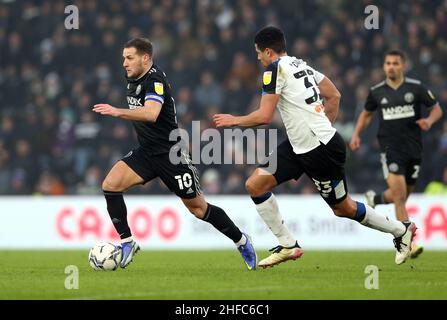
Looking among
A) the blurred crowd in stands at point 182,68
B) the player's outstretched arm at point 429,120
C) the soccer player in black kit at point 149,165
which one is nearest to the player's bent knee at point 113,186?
the soccer player in black kit at point 149,165

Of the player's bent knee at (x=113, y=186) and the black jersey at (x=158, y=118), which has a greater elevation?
the black jersey at (x=158, y=118)

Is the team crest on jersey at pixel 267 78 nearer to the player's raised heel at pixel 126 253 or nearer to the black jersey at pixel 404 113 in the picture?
the player's raised heel at pixel 126 253

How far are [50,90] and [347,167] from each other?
6234 mm

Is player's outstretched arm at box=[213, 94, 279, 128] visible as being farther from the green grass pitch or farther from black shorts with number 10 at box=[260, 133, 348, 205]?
the green grass pitch

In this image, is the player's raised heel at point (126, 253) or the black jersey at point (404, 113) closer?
the player's raised heel at point (126, 253)

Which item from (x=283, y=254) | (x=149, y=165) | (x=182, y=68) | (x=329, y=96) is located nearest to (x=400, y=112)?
(x=329, y=96)

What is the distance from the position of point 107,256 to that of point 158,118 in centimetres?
140

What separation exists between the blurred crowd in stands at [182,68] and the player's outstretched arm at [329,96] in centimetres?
725

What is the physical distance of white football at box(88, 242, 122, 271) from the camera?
9.13 metres

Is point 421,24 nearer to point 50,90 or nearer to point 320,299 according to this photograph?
point 50,90

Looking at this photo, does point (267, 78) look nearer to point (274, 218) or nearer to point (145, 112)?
point (145, 112)

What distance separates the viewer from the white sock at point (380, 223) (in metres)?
9.21

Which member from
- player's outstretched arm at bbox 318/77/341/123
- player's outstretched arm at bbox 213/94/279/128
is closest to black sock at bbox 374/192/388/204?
A: player's outstretched arm at bbox 318/77/341/123

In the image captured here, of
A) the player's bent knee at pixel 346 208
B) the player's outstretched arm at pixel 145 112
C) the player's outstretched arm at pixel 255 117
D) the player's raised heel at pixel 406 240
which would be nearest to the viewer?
the player's outstretched arm at pixel 255 117
